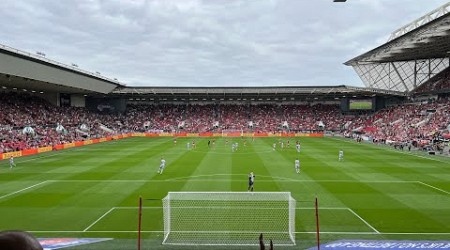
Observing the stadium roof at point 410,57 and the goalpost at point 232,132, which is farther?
the goalpost at point 232,132

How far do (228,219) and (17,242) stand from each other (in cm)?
1627

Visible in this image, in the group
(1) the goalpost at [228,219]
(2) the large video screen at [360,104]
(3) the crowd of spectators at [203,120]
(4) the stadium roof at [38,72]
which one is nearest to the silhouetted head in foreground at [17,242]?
(1) the goalpost at [228,219]

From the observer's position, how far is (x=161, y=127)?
305ft

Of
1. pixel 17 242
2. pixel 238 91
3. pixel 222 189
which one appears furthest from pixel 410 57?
pixel 17 242

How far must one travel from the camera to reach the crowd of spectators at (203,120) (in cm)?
5865

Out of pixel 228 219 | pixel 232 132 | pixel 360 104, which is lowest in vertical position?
pixel 228 219

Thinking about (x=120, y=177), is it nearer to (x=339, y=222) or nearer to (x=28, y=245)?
(x=339, y=222)

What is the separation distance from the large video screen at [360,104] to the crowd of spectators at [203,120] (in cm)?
199

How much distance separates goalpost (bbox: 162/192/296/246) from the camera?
1617 cm

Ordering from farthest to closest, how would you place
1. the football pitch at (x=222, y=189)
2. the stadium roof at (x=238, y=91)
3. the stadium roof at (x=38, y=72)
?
the stadium roof at (x=238, y=91) < the stadium roof at (x=38, y=72) < the football pitch at (x=222, y=189)

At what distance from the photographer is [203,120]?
315 feet

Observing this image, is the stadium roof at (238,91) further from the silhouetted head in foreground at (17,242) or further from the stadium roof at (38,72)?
the silhouetted head in foreground at (17,242)

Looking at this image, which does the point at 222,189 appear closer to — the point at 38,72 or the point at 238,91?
the point at 38,72

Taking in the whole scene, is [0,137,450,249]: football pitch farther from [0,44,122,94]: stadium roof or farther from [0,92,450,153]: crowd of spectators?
[0,92,450,153]: crowd of spectators
